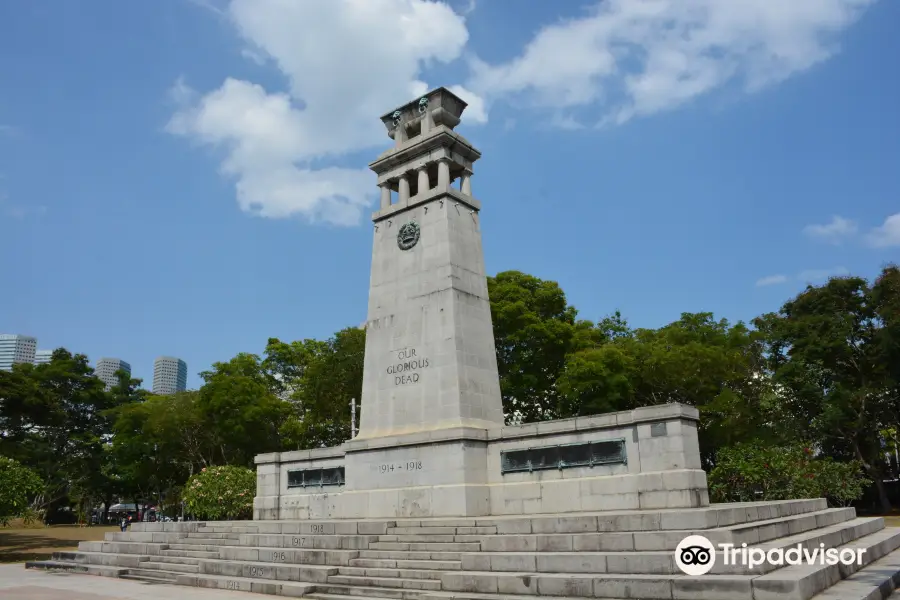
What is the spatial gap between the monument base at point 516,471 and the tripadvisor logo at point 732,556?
3396 millimetres

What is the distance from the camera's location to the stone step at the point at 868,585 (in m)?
8.60

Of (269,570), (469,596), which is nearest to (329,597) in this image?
(269,570)

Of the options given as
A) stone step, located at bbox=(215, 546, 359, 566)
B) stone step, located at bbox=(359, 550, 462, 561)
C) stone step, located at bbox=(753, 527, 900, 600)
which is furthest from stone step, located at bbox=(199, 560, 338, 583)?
stone step, located at bbox=(753, 527, 900, 600)

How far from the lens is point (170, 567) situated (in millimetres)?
16000

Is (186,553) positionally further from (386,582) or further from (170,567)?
(386,582)

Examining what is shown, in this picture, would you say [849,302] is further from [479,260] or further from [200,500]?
[200,500]

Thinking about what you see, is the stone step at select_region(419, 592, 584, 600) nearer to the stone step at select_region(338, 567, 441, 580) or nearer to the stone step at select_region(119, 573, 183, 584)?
the stone step at select_region(338, 567, 441, 580)

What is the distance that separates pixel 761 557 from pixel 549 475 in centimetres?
687

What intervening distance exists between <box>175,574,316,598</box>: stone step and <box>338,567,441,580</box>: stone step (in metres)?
0.78

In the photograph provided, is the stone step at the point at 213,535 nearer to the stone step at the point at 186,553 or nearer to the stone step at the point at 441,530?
the stone step at the point at 186,553

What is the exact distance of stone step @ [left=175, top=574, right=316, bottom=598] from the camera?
1226 cm

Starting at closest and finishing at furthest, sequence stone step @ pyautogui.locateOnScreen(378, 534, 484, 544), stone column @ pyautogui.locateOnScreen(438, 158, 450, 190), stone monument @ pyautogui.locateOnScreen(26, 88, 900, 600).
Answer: stone monument @ pyautogui.locateOnScreen(26, 88, 900, 600)
stone step @ pyautogui.locateOnScreen(378, 534, 484, 544)
stone column @ pyautogui.locateOnScreen(438, 158, 450, 190)

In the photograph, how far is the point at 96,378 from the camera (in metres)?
48.7

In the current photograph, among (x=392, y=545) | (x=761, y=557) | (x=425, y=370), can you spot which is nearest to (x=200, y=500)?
(x=425, y=370)
